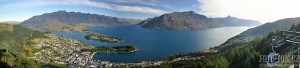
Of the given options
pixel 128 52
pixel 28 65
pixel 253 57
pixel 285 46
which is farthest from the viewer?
pixel 128 52

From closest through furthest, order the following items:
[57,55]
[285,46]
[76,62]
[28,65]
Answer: [285,46] < [28,65] < [76,62] < [57,55]

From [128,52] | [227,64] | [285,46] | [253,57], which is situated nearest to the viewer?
[285,46]

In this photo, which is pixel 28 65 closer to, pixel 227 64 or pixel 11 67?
pixel 11 67

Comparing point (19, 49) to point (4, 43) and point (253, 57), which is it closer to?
point (4, 43)

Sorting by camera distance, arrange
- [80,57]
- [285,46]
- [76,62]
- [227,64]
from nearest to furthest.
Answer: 1. [285,46]
2. [227,64]
3. [76,62]
4. [80,57]

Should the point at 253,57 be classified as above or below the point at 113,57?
above

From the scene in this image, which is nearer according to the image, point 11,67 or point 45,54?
point 11,67

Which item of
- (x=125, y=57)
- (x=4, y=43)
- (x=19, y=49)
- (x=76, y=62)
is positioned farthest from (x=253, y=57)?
(x=4, y=43)

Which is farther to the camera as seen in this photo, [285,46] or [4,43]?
[4,43]

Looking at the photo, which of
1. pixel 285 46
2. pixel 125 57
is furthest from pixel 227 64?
pixel 125 57
